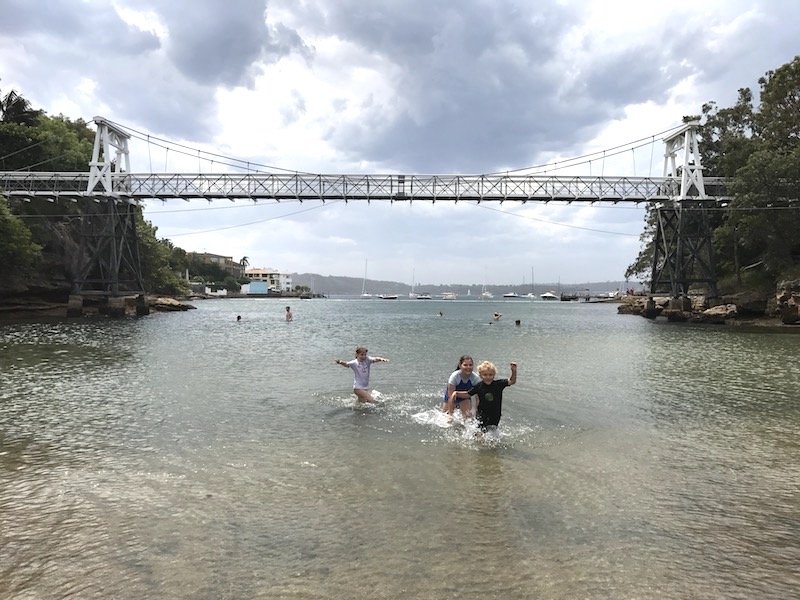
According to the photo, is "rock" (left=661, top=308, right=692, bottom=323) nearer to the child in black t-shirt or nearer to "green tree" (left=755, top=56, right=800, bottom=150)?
"green tree" (left=755, top=56, right=800, bottom=150)

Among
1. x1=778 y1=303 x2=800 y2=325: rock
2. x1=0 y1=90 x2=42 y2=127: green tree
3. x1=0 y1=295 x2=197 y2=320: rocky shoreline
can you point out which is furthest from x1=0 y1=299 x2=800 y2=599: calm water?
x1=0 y1=90 x2=42 y2=127: green tree

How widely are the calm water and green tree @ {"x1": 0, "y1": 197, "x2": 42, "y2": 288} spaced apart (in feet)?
82.0

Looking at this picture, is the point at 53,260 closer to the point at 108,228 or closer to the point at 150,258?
the point at 108,228

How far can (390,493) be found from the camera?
5.68m

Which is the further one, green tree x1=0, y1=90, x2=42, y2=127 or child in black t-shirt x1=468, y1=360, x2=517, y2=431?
→ green tree x1=0, y1=90, x2=42, y2=127

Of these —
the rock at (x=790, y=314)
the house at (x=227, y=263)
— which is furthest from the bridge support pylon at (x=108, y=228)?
the house at (x=227, y=263)

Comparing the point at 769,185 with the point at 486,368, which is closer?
the point at 486,368

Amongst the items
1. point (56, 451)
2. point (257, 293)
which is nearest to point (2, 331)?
point (56, 451)

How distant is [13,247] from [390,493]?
36.4m

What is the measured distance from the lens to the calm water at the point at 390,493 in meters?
3.96

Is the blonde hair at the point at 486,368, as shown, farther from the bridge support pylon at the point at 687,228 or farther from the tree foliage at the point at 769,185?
the bridge support pylon at the point at 687,228

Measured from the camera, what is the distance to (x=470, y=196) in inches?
2004

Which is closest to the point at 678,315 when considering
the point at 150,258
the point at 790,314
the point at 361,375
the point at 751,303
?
the point at 751,303

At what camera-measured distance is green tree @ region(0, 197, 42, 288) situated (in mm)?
32094
